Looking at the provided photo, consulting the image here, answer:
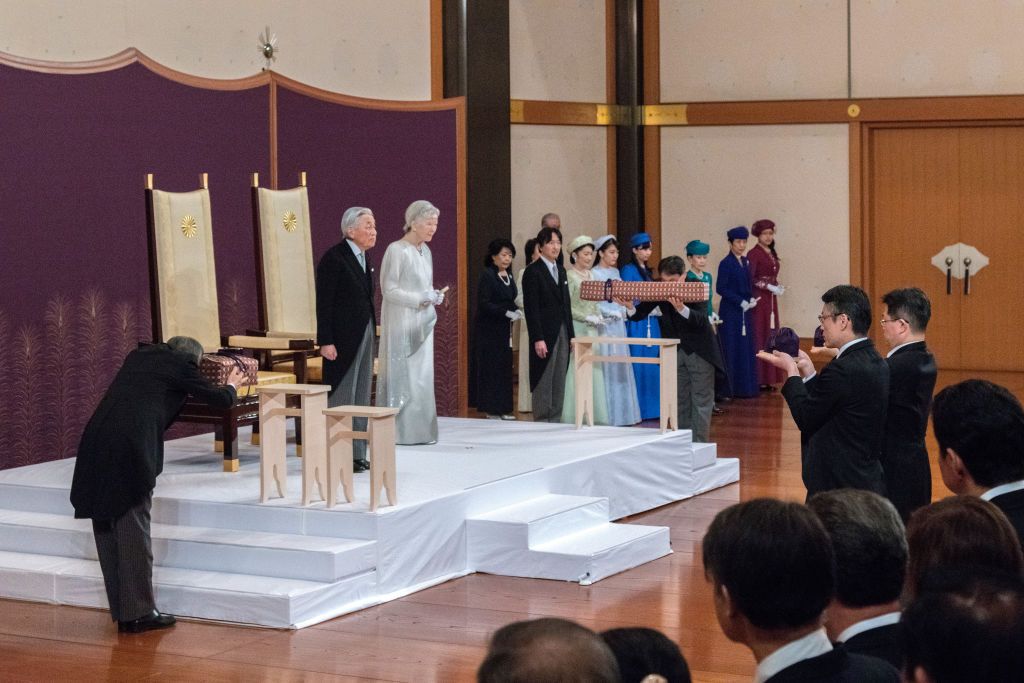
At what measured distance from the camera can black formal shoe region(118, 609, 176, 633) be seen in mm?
5133

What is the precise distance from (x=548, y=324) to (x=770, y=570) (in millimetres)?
6709

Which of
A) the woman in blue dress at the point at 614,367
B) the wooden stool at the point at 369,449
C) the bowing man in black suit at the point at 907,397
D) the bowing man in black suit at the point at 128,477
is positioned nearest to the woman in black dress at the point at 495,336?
the woman in blue dress at the point at 614,367

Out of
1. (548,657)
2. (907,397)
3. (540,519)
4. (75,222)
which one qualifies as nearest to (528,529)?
(540,519)

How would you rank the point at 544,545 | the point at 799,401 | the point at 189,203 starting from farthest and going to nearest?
the point at 189,203 → the point at 544,545 → the point at 799,401

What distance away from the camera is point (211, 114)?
314 inches

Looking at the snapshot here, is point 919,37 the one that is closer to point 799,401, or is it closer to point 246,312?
point 246,312

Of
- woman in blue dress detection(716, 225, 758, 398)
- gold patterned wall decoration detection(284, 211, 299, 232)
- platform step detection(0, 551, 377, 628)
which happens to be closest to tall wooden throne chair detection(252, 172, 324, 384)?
gold patterned wall decoration detection(284, 211, 299, 232)

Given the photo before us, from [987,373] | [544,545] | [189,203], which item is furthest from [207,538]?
[987,373]

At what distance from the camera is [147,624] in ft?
16.9

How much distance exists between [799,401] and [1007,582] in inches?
104

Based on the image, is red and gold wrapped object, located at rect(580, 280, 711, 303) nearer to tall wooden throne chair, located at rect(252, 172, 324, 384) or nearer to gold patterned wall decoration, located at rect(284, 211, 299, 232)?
tall wooden throne chair, located at rect(252, 172, 324, 384)

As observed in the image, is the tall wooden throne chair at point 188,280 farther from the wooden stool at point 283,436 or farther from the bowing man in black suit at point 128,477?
the bowing man in black suit at point 128,477

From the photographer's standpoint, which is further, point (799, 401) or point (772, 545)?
point (799, 401)

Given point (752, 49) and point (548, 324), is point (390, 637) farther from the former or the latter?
point (752, 49)
